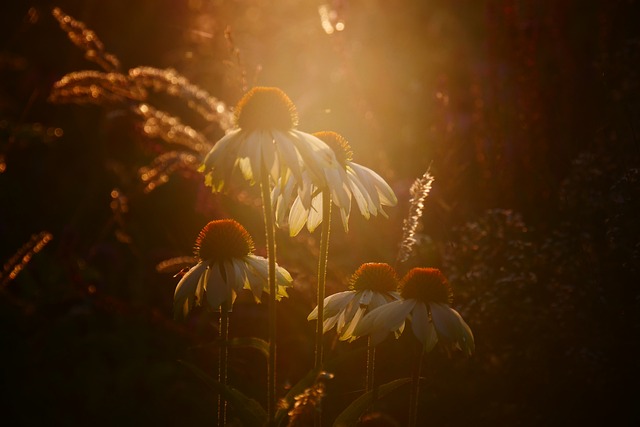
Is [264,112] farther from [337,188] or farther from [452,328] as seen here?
[452,328]

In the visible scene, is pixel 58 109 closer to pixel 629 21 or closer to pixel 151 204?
pixel 151 204

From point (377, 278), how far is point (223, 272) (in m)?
0.41

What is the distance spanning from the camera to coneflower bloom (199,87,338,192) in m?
1.36

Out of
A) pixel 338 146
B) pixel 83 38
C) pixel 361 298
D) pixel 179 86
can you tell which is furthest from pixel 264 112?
pixel 83 38

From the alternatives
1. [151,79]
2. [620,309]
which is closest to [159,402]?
[151,79]

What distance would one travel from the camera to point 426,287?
158 centimetres

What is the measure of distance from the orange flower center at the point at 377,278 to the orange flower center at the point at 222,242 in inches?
12.5

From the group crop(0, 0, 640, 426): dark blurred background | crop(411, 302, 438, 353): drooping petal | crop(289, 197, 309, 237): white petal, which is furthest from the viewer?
crop(0, 0, 640, 426): dark blurred background

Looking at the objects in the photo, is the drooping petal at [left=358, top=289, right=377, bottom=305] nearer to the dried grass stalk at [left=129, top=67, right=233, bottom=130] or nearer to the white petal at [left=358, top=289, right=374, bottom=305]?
the white petal at [left=358, top=289, right=374, bottom=305]

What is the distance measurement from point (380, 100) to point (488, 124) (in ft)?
1.89

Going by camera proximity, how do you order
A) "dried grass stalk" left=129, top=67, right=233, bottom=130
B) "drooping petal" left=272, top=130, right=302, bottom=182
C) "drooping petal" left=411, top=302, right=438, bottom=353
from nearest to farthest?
"drooping petal" left=272, top=130, right=302, bottom=182 → "drooping petal" left=411, top=302, right=438, bottom=353 → "dried grass stalk" left=129, top=67, right=233, bottom=130

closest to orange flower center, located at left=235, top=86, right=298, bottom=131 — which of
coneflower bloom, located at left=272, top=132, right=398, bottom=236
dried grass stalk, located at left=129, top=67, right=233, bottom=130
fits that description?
coneflower bloom, located at left=272, top=132, right=398, bottom=236

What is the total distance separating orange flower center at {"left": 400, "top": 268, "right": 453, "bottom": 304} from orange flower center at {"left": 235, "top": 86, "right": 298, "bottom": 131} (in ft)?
1.54

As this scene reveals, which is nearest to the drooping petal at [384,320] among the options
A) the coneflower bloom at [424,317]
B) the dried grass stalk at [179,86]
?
the coneflower bloom at [424,317]
